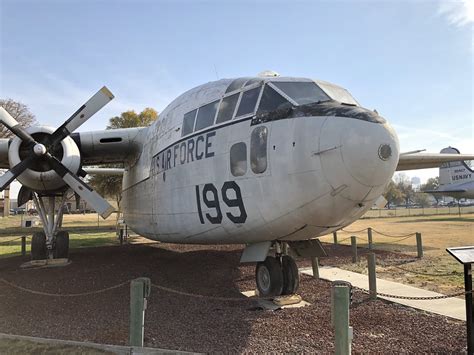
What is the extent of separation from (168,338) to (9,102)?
41.5m

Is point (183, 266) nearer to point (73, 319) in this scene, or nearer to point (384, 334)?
point (73, 319)

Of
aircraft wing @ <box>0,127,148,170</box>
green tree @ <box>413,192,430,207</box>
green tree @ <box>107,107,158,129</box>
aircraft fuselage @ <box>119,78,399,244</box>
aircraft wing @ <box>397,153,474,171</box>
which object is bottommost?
green tree @ <box>413,192,430,207</box>

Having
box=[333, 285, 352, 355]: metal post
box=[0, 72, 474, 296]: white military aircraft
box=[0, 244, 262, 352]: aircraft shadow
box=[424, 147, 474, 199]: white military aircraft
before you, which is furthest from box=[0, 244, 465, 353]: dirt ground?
box=[424, 147, 474, 199]: white military aircraft

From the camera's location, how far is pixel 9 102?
129ft

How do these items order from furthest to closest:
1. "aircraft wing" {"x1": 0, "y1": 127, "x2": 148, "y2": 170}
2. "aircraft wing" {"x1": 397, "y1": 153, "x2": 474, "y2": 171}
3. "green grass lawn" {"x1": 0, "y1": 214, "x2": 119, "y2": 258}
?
"green grass lawn" {"x1": 0, "y1": 214, "x2": 119, "y2": 258}, "aircraft wing" {"x1": 397, "y1": 153, "x2": 474, "y2": 171}, "aircraft wing" {"x1": 0, "y1": 127, "x2": 148, "y2": 170}

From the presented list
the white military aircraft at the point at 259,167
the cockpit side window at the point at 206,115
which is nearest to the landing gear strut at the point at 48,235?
the white military aircraft at the point at 259,167

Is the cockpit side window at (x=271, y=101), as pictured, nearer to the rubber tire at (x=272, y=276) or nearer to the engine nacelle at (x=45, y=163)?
the rubber tire at (x=272, y=276)

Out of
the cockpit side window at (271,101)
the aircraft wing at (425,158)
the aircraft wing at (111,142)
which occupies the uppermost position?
the aircraft wing at (111,142)

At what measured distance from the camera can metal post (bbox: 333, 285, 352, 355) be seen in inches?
170

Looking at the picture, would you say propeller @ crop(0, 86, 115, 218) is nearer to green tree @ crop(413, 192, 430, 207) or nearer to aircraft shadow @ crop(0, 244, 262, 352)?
aircraft shadow @ crop(0, 244, 262, 352)

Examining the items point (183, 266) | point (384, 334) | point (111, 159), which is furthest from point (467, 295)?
point (111, 159)

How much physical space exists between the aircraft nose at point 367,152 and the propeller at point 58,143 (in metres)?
7.66

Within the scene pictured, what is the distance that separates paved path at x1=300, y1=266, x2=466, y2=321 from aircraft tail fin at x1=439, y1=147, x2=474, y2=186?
35.8 m

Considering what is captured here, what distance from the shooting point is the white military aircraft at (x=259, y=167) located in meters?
5.77
